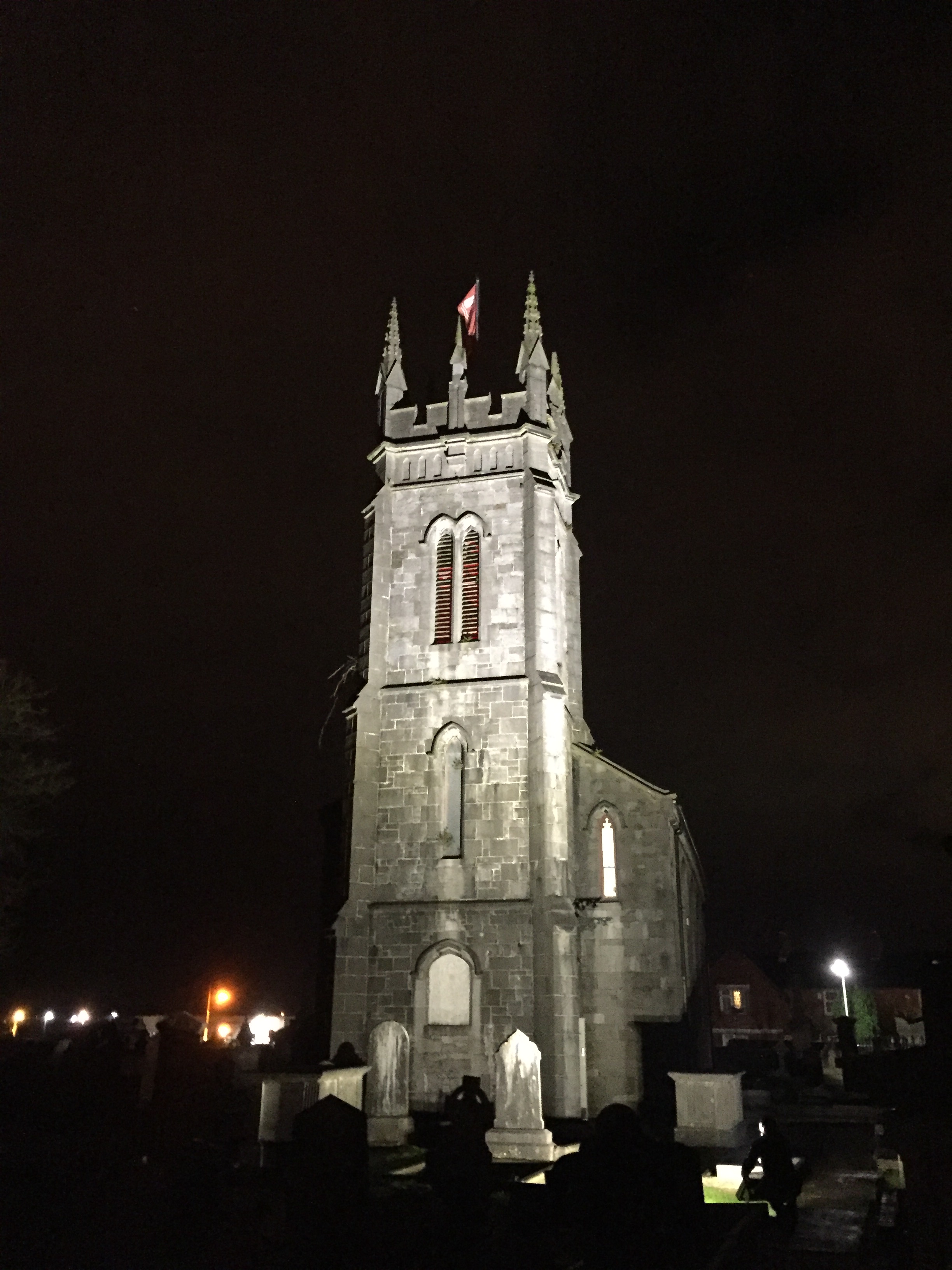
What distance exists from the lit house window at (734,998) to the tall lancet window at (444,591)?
63.5 meters

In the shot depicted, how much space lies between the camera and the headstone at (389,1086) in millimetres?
20094

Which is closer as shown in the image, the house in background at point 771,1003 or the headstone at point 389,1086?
the headstone at point 389,1086

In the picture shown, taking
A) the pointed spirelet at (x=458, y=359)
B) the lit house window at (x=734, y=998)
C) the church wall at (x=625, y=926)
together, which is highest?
the pointed spirelet at (x=458, y=359)

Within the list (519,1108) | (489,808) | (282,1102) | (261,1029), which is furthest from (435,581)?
(261,1029)

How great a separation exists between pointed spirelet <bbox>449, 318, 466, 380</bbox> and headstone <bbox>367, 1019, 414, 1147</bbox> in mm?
17697

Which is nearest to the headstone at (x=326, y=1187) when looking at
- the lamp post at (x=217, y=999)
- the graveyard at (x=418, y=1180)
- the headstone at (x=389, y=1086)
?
the graveyard at (x=418, y=1180)

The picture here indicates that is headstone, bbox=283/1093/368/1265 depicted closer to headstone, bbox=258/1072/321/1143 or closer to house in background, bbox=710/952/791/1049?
headstone, bbox=258/1072/321/1143

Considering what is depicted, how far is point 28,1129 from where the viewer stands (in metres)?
19.3

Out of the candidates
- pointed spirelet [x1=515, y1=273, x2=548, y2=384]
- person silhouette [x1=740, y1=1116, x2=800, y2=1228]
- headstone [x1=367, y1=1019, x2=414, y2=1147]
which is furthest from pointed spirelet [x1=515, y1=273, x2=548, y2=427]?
person silhouette [x1=740, y1=1116, x2=800, y2=1228]

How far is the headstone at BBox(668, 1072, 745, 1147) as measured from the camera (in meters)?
16.3

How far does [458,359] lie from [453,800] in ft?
42.9

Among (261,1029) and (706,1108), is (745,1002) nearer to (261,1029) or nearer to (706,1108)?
(261,1029)

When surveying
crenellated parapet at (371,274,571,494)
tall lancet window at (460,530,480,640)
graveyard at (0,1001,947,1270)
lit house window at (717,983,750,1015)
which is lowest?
graveyard at (0,1001,947,1270)

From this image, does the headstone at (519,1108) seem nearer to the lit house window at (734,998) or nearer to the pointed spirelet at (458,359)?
the pointed spirelet at (458,359)
